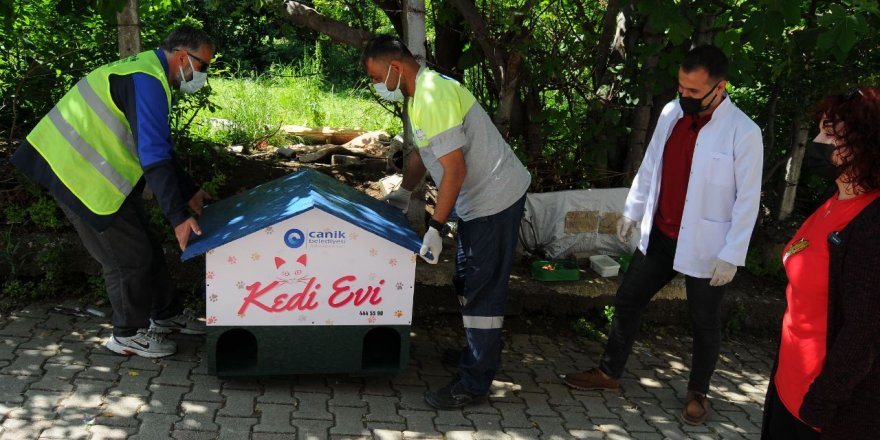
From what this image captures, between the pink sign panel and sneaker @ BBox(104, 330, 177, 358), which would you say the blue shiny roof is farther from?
sneaker @ BBox(104, 330, 177, 358)

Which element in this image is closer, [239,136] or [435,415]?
[435,415]

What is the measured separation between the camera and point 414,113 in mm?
3457

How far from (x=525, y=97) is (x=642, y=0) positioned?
1.56 meters

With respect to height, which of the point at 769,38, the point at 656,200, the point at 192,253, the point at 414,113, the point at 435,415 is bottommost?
the point at 435,415

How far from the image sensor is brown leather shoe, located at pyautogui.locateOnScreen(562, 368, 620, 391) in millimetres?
4109

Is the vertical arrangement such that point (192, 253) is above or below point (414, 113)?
below

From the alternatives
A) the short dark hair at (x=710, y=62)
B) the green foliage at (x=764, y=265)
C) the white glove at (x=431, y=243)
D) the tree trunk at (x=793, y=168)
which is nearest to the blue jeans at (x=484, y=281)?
the white glove at (x=431, y=243)

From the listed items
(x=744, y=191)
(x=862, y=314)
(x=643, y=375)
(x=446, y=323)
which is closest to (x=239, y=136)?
(x=446, y=323)

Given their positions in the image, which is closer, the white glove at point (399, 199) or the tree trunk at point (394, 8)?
the white glove at point (399, 199)

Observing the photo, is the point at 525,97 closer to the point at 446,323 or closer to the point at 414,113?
the point at 446,323

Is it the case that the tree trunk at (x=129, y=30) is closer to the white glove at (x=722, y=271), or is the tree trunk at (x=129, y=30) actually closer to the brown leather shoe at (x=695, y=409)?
the white glove at (x=722, y=271)

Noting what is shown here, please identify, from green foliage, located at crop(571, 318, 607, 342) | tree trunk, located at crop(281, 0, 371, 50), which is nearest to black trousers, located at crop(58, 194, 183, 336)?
tree trunk, located at crop(281, 0, 371, 50)

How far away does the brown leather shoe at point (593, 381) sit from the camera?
411 centimetres

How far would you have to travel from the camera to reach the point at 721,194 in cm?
348
